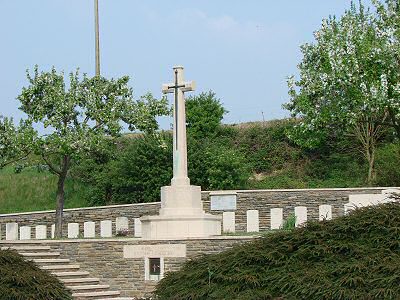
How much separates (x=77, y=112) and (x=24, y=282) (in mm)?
10284

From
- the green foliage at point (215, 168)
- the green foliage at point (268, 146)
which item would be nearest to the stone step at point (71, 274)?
the green foliage at point (215, 168)

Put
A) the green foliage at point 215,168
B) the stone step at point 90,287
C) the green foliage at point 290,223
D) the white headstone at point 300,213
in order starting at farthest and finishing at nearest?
1. the green foliage at point 215,168
2. the white headstone at point 300,213
3. the green foliage at point 290,223
4. the stone step at point 90,287

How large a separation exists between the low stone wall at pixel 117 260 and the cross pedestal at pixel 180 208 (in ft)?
2.69

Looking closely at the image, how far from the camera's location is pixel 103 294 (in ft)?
63.1

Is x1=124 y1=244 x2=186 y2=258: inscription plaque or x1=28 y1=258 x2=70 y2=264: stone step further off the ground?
x1=124 y1=244 x2=186 y2=258: inscription plaque

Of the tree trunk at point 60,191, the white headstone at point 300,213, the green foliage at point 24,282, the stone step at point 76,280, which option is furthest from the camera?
the tree trunk at point 60,191

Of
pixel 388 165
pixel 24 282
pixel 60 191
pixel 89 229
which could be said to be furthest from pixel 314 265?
pixel 388 165

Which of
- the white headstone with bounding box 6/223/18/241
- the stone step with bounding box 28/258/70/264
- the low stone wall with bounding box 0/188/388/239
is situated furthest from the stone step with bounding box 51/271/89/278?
the white headstone with bounding box 6/223/18/241

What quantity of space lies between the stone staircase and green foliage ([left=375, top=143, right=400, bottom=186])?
11.9 meters

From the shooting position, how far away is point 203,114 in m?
34.6

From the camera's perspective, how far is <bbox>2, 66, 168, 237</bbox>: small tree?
79.9 ft

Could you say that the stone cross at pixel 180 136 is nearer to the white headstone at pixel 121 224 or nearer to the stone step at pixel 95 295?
the stone step at pixel 95 295

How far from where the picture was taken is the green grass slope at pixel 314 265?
11.5 meters

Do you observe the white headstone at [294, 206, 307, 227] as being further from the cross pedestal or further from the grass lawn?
the grass lawn
